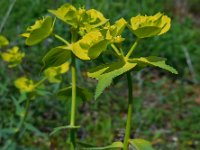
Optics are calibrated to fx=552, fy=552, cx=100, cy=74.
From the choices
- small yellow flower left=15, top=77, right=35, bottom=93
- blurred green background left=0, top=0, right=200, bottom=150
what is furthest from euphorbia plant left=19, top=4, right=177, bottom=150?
blurred green background left=0, top=0, right=200, bottom=150

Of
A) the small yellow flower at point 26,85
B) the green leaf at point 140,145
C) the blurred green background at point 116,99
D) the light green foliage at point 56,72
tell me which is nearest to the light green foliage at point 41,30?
the green leaf at point 140,145

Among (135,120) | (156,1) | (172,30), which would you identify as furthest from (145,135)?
(156,1)

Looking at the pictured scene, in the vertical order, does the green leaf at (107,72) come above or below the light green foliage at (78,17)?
below

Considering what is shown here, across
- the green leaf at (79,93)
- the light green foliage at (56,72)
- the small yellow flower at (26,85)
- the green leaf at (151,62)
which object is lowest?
the green leaf at (79,93)

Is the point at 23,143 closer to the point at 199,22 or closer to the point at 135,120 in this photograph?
the point at 135,120

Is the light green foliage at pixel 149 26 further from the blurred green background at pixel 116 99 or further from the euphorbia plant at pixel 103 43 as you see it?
the blurred green background at pixel 116 99

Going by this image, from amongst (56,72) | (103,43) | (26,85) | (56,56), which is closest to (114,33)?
(103,43)

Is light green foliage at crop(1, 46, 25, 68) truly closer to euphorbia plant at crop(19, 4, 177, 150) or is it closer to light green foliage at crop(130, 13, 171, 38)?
euphorbia plant at crop(19, 4, 177, 150)

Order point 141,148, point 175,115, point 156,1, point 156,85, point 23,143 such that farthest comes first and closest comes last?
1. point 156,1
2. point 156,85
3. point 175,115
4. point 23,143
5. point 141,148
